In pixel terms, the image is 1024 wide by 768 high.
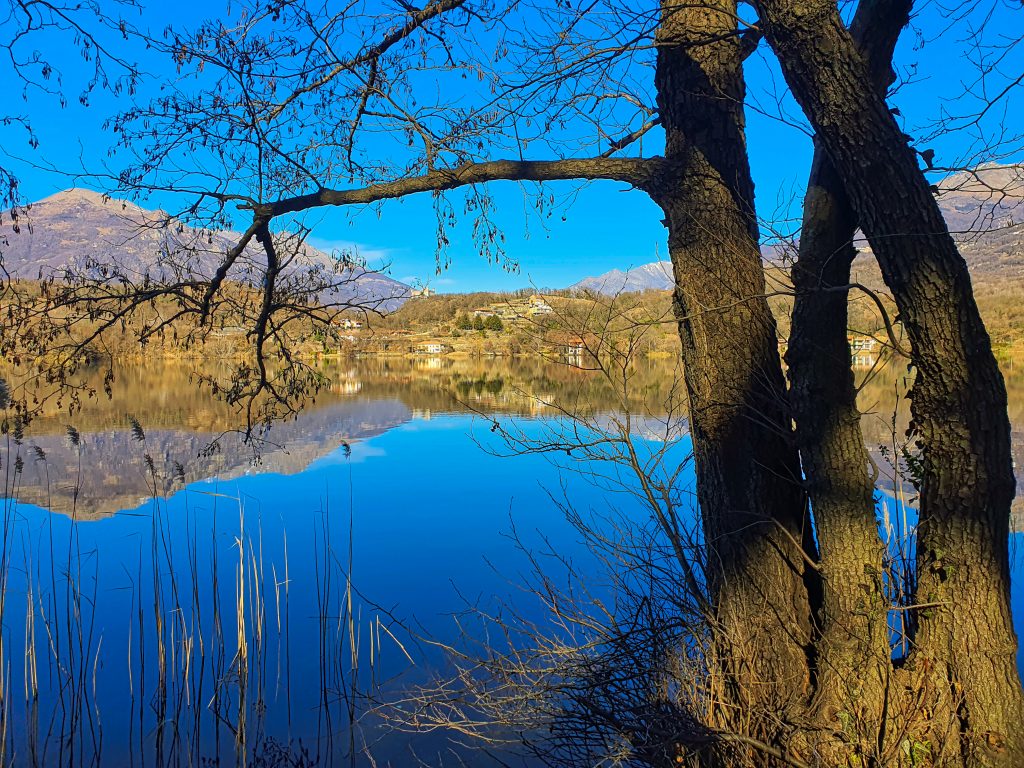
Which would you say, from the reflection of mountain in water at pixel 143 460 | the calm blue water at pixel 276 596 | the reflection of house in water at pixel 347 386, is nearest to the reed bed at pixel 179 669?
the calm blue water at pixel 276 596

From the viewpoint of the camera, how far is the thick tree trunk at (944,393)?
246 cm

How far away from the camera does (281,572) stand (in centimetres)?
667

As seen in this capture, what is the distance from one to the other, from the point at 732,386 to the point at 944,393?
817 millimetres

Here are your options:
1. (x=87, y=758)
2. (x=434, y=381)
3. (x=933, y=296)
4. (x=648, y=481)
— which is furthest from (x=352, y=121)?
(x=434, y=381)

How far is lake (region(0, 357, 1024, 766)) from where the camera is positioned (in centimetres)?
400

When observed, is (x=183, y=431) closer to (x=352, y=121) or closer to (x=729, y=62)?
(x=352, y=121)

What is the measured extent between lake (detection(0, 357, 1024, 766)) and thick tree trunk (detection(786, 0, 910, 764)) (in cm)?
32

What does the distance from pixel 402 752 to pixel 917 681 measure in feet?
8.76

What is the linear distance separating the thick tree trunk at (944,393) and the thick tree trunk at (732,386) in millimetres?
472

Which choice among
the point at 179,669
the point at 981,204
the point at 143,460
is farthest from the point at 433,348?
the point at 981,204

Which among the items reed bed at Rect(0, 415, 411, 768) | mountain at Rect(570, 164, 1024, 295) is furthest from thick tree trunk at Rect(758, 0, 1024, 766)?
reed bed at Rect(0, 415, 411, 768)

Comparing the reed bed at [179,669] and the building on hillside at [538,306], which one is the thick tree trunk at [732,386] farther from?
the reed bed at [179,669]

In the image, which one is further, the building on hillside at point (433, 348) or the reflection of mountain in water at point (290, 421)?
the building on hillside at point (433, 348)

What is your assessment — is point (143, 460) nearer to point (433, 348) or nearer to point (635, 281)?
point (635, 281)
